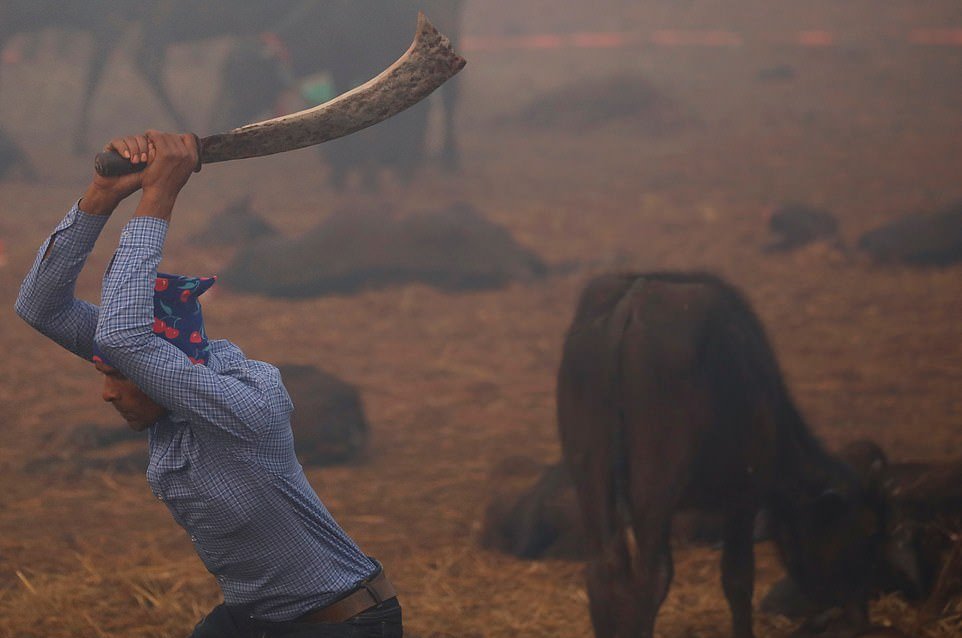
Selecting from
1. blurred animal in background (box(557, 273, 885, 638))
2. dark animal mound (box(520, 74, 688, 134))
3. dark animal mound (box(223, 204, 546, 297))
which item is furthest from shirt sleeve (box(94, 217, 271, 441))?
dark animal mound (box(520, 74, 688, 134))

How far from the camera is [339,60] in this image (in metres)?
14.8

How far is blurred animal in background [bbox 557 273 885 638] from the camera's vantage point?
4047 mm

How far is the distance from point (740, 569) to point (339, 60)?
458 inches

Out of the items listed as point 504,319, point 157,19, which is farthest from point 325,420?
point 157,19

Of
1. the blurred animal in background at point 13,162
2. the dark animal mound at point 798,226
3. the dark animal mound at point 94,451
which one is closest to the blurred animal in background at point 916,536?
the dark animal mound at point 94,451

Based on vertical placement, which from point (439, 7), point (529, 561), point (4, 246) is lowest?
point (529, 561)

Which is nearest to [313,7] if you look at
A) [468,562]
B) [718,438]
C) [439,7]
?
[439,7]

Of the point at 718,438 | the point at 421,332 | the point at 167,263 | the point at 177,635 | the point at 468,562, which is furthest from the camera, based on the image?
the point at 167,263

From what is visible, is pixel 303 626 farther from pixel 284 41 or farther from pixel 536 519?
pixel 284 41

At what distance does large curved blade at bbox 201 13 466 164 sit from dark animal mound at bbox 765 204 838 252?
29.1 ft

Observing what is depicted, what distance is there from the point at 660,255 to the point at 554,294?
1.45 meters

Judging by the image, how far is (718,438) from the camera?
13.7 ft

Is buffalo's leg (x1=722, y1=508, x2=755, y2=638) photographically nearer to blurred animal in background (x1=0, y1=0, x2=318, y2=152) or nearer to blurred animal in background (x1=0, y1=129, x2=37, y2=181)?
blurred animal in background (x1=0, y1=0, x2=318, y2=152)

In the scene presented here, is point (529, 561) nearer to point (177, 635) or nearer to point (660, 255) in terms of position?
point (177, 635)
